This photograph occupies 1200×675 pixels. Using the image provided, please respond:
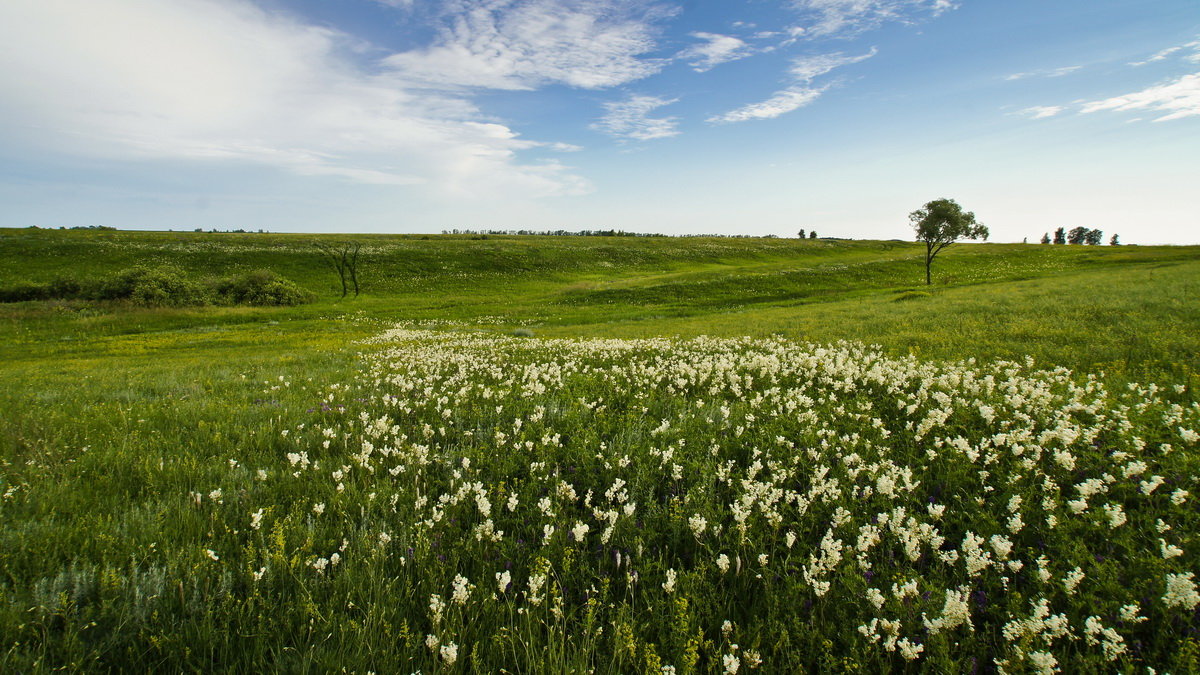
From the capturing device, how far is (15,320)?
32875 mm

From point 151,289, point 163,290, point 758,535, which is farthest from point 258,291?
point 758,535

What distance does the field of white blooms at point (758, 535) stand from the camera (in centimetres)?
252

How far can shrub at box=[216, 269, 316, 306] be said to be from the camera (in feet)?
158

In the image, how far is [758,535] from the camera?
139 inches

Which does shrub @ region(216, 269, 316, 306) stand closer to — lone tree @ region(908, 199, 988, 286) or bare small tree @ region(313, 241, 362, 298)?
bare small tree @ region(313, 241, 362, 298)

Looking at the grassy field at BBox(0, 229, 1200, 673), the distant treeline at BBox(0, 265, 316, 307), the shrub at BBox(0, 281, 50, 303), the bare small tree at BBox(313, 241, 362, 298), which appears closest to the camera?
the grassy field at BBox(0, 229, 1200, 673)

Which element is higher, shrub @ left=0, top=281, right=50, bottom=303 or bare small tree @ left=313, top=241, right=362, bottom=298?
bare small tree @ left=313, top=241, right=362, bottom=298

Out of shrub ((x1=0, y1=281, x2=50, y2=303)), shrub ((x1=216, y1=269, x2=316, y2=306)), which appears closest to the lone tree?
shrub ((x1=216, y1=269, x2=316, y2=306))

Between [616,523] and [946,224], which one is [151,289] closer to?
[616,523]

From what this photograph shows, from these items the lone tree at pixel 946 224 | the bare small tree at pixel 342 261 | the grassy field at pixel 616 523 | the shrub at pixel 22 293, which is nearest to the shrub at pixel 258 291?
the bare small tree at pixel 342 261

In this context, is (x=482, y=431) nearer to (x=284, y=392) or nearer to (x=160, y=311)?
(x=284, y=392)

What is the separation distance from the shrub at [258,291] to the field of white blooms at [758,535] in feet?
173

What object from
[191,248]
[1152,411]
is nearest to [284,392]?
[1152,411]

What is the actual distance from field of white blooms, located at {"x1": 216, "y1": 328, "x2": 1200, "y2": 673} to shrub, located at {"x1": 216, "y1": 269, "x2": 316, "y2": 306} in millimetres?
52802
